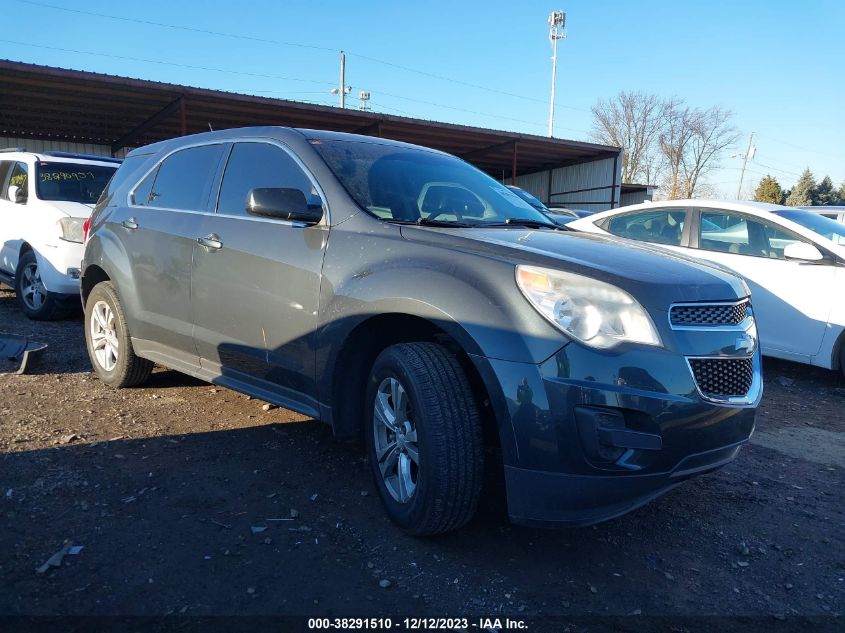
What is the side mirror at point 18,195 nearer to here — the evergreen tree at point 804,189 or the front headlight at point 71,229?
the front headlight at point 71,229

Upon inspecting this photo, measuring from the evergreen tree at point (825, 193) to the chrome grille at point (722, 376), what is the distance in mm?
58677

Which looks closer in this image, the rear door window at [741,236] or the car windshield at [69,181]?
the rear door window at [741,236]

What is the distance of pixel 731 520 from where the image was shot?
3248 mm

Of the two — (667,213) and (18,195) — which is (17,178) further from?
(667,213)

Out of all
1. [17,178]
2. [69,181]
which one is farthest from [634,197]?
[17,178]

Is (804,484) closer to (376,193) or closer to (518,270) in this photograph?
(518,270)

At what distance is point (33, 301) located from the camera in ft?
23.4

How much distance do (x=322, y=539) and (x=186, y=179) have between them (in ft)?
8.43

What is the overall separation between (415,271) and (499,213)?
1.13 meters

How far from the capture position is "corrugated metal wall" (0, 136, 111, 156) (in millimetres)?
21922

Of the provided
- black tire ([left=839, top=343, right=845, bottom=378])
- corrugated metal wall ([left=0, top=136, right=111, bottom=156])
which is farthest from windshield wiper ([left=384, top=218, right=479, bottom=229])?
corrugated metal wall ([left=0, top=136, right=111, bottom=156])

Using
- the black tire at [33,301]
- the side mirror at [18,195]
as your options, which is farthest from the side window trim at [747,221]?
the side mirror at [18,195]

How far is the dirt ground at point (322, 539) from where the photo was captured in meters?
2.48

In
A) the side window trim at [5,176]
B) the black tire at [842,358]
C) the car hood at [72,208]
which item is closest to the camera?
the black tire at [842,358]
